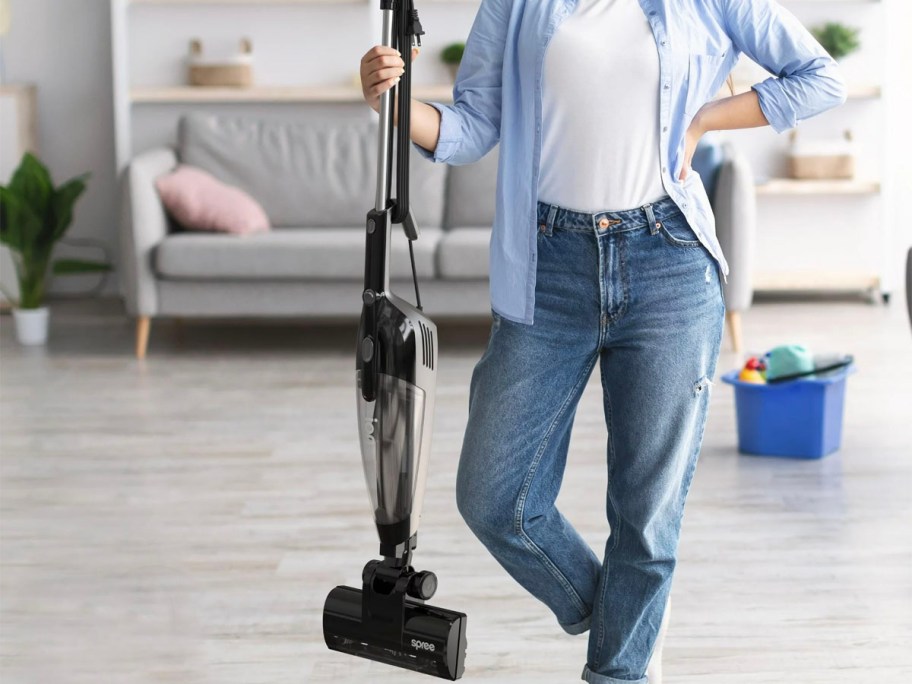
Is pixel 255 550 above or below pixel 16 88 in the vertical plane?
below

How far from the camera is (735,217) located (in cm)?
454

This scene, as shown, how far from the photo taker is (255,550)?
2734 mm

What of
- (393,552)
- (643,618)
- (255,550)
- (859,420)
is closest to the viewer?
(393,552)

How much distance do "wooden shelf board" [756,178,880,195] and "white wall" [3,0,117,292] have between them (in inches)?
119

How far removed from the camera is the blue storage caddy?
3338 mm

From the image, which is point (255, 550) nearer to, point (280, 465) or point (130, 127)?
point (280, 465)

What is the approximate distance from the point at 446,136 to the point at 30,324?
375cm

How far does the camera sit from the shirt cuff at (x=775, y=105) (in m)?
1.63

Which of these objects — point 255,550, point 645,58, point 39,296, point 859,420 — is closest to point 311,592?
point 255,550

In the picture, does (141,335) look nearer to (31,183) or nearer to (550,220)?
(31,183)

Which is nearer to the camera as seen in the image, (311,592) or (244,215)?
(311,592)

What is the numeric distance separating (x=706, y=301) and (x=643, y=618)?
1.52 ft

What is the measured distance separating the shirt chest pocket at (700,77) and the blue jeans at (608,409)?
13 cm

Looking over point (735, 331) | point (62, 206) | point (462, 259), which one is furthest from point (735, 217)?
point (62, 206)
